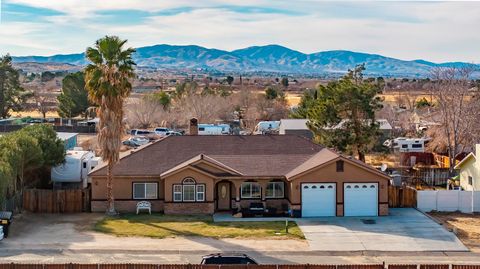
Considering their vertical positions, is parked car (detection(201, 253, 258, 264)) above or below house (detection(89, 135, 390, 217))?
below

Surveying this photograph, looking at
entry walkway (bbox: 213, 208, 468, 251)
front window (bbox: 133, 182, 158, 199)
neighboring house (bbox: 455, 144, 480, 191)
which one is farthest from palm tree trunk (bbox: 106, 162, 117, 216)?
neighboring house (bbox: 455, 144, 480, 191)

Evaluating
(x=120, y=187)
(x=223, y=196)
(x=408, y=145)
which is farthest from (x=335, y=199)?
(x=408, y=145)

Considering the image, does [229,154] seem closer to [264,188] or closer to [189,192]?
[264,188]

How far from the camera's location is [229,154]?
38.4m

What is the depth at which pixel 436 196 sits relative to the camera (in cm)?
3719

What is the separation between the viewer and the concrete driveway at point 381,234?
28922 millimetres

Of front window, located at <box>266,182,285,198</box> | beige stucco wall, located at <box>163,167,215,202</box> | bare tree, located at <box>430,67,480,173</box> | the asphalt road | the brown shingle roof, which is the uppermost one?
bare tree, located at <box>430,67,480,173</box>

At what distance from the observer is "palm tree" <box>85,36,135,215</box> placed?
34.7 meters

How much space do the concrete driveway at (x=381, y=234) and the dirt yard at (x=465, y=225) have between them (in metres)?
0.51

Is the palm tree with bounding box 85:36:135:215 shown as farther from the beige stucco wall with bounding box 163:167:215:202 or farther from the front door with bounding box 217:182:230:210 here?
the front door with bounding box 217:182:230:210

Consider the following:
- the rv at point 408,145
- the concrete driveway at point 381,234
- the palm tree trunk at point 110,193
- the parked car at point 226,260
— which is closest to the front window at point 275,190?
the concrete driveway at point 381,234

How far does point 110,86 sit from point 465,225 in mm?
19638

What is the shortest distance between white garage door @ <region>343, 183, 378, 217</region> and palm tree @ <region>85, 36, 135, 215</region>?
1267 cm

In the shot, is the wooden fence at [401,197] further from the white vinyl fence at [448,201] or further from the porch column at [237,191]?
the porch column at [237,191]
